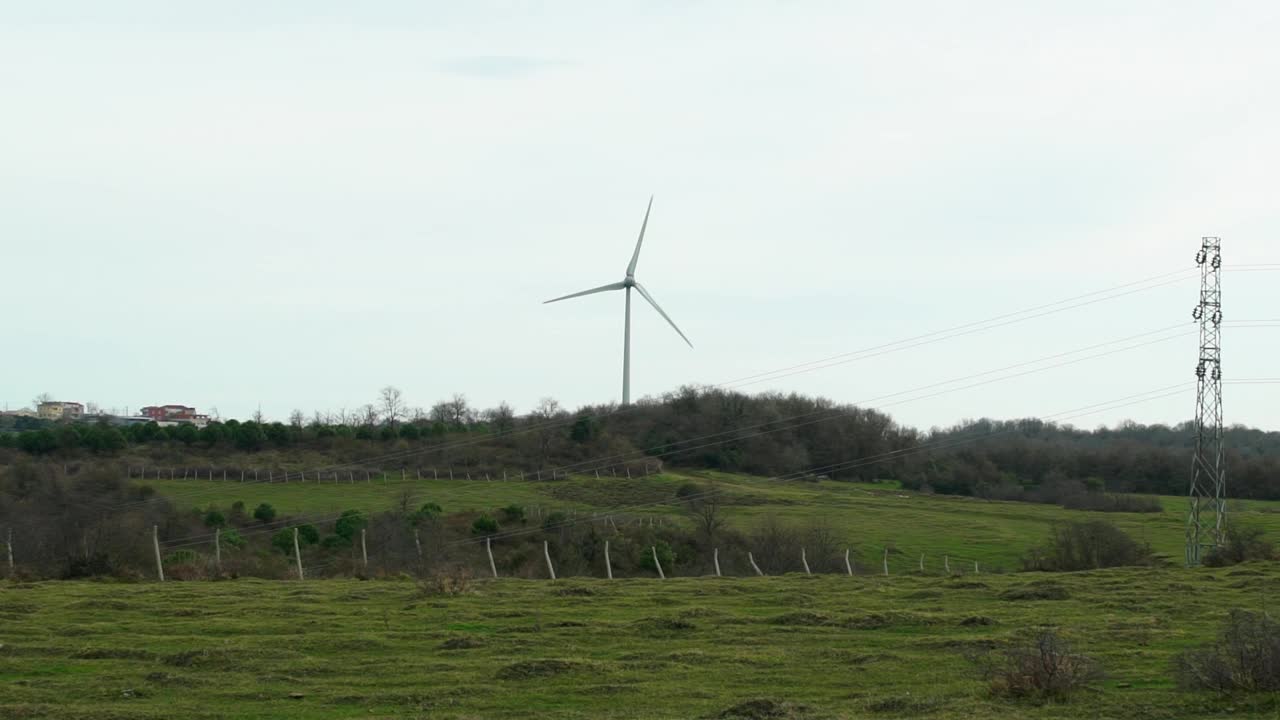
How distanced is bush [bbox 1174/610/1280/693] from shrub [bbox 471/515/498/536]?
176 ft

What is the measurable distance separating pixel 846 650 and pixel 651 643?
3.53 m

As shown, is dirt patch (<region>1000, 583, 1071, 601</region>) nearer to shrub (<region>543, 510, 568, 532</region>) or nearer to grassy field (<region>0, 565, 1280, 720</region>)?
grassy field (<region>0, 565, 1280, 720</region>)

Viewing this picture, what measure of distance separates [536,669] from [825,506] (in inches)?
2488

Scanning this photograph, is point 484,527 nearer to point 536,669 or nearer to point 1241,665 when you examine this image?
point 536,669

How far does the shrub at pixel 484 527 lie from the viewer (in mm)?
Answer: 68125

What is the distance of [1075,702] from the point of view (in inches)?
642

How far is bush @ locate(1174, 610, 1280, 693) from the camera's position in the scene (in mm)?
15570

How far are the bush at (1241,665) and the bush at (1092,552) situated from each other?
34.7m

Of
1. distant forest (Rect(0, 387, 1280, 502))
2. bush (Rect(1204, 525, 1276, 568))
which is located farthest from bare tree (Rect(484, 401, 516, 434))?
bush (Rect(1204, 525, 1276, 568))

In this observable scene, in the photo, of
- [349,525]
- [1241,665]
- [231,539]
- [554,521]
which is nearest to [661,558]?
[554,521]

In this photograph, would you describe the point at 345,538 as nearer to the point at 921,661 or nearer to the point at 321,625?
the point at 321,625

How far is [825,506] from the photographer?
267 ft

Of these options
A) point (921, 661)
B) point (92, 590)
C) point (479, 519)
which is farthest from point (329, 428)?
point (921, 661)

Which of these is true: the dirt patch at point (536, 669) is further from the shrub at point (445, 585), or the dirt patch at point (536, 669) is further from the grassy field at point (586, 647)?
the shrub at point (445, 585)
